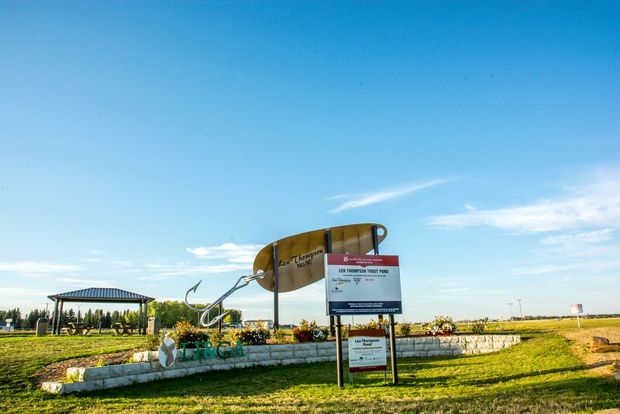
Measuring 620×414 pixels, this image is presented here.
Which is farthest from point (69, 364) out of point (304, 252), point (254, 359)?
point (304, 252)

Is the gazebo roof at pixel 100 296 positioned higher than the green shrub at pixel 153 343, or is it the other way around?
the gazebo roof at pixel 100 296

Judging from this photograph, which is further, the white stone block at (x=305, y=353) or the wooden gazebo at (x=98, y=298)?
the wooden gazebo at (x=98, y=298)

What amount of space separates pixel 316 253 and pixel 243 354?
304 inches

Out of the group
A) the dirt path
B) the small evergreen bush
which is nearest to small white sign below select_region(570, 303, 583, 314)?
the dirt path

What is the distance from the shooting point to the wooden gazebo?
2953 cm

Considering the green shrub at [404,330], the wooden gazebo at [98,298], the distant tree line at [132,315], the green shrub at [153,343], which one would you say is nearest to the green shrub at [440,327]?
the green shrub at [404,330]

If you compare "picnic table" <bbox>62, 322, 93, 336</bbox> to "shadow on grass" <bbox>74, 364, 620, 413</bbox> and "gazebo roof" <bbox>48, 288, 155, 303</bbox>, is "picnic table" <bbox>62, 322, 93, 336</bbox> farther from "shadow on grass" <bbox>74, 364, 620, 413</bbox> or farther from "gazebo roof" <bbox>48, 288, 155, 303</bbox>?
"shadow on grass" <bbox>74, 364, 620, 413</bbox>

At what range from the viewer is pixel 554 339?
62.2ft

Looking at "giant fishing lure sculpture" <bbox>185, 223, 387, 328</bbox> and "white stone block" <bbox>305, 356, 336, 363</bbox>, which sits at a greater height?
"giant fishing lure sculpture" <bbox>185, 223, 387, 328</bbox>

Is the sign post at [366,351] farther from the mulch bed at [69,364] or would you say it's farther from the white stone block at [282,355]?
the mulch bed at [69,364]

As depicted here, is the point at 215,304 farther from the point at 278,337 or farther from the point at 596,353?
the point at 596,353

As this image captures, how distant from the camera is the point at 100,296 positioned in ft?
97.0

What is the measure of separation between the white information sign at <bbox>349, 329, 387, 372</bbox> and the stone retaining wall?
17.0 ft

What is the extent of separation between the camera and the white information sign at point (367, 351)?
13492 mm
